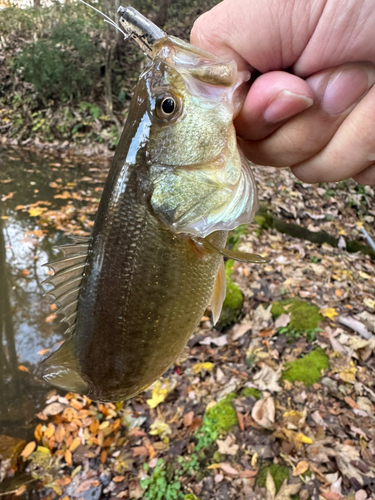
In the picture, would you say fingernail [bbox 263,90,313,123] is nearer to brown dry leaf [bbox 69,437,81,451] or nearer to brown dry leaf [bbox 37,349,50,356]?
brown dry leaf [bbox 69,437,81,451]

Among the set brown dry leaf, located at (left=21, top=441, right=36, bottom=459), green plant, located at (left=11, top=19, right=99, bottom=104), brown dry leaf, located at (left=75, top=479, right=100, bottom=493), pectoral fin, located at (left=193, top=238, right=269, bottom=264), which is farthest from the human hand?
green plant, located at (left=11, top=19, right=99, bottom=104)

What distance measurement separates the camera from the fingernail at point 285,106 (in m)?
1.50

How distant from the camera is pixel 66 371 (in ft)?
6.31

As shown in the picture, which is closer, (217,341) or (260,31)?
(260,31)

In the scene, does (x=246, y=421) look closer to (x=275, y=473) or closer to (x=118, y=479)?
(x=275, y=473)

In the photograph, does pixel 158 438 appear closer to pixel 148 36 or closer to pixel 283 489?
pixel 283 489

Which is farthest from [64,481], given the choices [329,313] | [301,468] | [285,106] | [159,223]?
[285,106]

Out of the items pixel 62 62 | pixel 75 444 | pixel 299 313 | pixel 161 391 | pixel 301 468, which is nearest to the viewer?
pixel 301 468

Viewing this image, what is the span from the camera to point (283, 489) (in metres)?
2.95

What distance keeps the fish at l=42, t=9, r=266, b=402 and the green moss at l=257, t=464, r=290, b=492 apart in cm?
195

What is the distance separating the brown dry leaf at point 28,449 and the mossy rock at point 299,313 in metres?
3.09

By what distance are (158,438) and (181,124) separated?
332 centimetres

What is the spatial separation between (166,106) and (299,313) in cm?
350

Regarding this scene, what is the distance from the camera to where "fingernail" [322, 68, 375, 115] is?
1474mm
